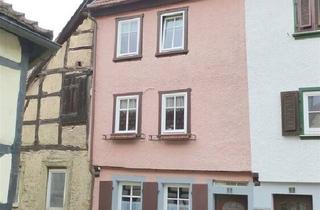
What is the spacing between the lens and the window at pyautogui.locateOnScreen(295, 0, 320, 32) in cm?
1141

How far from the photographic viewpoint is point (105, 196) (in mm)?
13586

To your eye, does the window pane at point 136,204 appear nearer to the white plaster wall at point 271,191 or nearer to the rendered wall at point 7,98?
the white plaster wall at point 271,191

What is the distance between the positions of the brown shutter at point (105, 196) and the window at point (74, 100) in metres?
2.08

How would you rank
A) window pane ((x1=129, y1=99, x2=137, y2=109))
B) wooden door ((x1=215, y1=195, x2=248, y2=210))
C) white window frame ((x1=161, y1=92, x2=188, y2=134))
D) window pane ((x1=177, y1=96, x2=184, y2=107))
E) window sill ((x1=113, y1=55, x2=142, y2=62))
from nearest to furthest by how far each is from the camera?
wooden door ((x1=215, y1=195, x2=248, y2=210)), white window frame ((x1=161, y1=92, x2=188, y2=134)), window pane ((x1=177, y1=96, x2=184, y2=107)), window pane ((x1=129, y1=99, x2=137, y2=109)), window sill ((x1=113, y1=55, x2=142, y2=62))

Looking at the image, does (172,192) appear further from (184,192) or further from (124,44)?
(124,44)

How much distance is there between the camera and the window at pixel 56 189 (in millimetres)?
14470

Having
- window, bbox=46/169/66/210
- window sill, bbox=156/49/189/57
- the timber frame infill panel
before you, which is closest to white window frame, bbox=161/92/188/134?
window sill, bbox=156/49/189/57

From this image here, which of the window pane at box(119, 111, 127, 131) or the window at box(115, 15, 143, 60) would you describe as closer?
the window pane at box(119, 111, 127, 131)

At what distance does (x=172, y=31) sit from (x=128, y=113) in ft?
8.82

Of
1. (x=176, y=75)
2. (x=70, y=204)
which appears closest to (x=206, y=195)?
(x=176, y=75)

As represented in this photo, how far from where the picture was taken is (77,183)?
14.1 meters

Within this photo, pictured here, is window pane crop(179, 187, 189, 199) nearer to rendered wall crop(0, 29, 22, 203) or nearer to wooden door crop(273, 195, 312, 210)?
wooden door crop(273, 195, 312, 210)

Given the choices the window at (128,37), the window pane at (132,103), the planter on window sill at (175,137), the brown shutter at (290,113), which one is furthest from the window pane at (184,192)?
the window at (128,37)

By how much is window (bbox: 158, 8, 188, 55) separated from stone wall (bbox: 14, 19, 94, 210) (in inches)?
98.6
